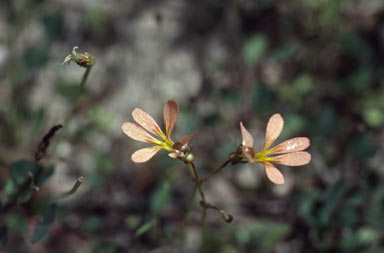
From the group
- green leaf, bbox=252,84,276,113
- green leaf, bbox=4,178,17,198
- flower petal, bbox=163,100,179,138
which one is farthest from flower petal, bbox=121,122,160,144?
green leaf, bbox=252,84,276,113

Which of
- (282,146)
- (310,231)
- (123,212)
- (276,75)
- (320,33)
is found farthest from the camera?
(276,75)

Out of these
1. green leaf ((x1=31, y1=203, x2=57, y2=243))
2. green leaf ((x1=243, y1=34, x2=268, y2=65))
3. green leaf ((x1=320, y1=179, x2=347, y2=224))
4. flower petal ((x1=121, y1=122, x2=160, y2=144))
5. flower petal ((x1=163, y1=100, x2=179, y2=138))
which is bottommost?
green leaf ((x1=31, y1=203, x2=57, y2=243))

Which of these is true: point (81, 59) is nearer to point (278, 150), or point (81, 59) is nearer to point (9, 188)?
point (9, 188)

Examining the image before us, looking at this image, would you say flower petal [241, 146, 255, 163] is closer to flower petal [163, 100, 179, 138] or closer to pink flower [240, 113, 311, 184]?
pink flower [240, 113, 311, 184]

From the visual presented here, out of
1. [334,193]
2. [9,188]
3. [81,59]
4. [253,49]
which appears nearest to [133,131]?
[81,59]

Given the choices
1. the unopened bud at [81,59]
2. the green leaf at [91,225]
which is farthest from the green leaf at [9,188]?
the unopened bud at [81,59]

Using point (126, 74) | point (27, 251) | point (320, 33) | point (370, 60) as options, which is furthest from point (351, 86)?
point (27, 251)

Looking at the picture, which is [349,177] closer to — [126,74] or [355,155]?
[355,155]

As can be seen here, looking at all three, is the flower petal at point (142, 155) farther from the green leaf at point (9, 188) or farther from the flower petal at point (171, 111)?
the green leaf at point (9, 188)
